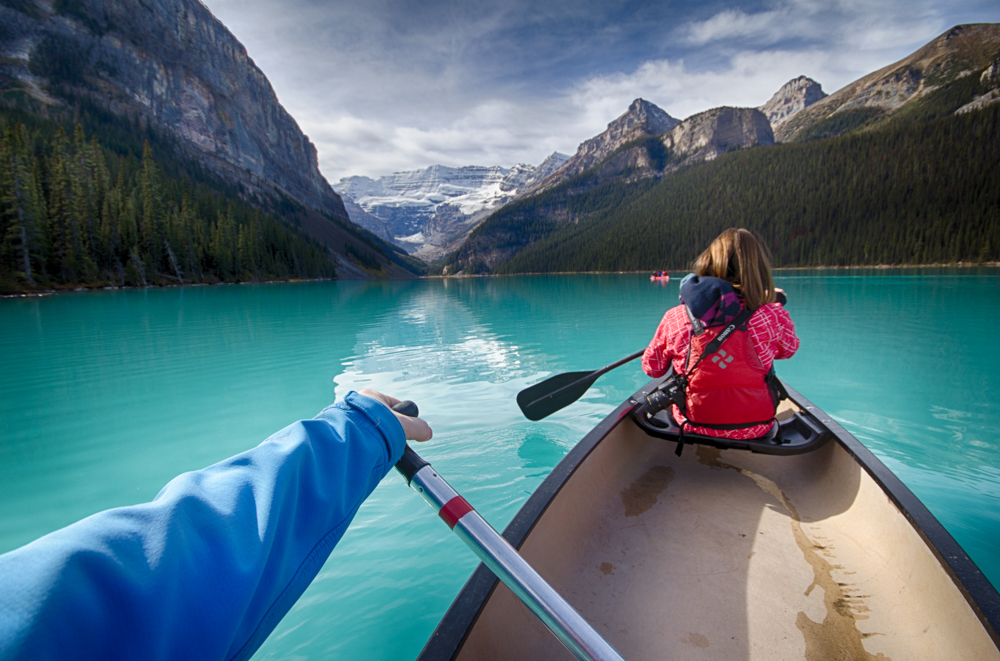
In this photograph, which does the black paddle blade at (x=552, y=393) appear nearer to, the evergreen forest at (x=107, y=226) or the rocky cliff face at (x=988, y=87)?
the evergreen forest at (x=107, y=226)

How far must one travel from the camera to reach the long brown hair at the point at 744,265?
3648 mm

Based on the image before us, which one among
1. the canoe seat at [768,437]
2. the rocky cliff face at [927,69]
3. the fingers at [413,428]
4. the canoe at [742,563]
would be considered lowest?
the canoe at [742,563]

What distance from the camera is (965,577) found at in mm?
2049

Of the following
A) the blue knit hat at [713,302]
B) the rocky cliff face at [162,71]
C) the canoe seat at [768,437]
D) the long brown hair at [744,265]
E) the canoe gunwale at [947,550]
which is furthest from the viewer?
the rocky cliff face at [162,71]

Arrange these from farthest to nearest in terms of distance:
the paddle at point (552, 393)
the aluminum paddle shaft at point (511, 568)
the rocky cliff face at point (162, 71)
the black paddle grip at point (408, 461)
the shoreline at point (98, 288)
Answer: the rocky cliff face at point (162, 71) < the shoreline at point (98, 288) < the paddle at point (552, 393) < the black paddle grip at point (408, 461) < the aluminum paddle shaft at point (511, 568)

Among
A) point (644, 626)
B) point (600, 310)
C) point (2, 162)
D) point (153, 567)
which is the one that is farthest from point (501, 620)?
point (2, 162)

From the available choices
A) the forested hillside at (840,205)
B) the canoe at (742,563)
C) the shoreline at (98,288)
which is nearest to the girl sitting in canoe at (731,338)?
the canoe at (742,563)

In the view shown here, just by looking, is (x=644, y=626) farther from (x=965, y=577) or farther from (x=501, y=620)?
(x=965, y=577)

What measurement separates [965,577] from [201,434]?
8878mm

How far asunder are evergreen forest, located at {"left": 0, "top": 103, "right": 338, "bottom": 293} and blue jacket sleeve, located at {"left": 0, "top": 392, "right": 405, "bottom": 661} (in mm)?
53047

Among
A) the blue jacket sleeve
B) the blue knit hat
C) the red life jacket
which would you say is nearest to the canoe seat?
the red life jacket

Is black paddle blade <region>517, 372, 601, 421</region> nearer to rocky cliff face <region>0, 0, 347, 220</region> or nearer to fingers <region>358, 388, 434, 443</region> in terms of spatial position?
fingers <region>358, 388, 434, 443</region>

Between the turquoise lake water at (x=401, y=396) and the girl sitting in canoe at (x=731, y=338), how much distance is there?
226 cm

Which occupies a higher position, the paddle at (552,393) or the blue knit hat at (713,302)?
the blue knit hat at (713,302)
